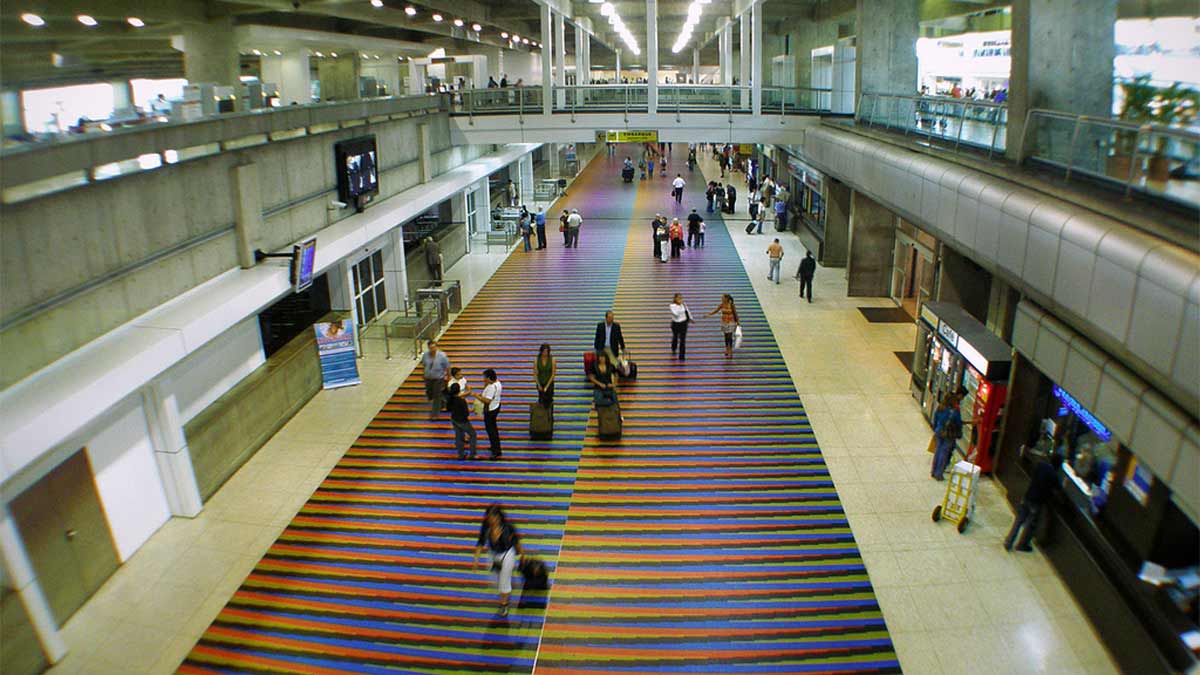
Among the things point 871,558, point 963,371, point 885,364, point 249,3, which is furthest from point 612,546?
point 249,3

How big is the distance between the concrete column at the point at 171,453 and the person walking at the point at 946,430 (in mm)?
8889

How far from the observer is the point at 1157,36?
7.80 meters

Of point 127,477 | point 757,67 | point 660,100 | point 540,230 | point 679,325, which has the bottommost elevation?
point 127,477

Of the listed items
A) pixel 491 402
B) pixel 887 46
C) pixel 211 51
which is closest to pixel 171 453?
pixel 491 402

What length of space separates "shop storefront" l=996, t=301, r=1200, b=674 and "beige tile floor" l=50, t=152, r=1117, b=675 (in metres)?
0.40

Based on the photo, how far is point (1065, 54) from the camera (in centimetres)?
848

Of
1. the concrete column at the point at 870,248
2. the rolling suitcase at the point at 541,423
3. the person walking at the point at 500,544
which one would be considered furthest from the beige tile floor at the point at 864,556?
the concrete column at the point at 870,248

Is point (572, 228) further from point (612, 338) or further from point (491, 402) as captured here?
point (491, 402)

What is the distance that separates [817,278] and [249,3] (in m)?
14.6

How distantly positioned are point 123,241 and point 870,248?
14315 millimetres

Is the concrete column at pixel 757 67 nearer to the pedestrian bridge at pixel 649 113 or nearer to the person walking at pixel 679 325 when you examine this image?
the pedestrian bridge at pixel 649 113

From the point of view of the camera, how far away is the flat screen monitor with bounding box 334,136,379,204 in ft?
44.8

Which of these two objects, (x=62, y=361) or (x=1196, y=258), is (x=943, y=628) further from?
(x=62, y=361)

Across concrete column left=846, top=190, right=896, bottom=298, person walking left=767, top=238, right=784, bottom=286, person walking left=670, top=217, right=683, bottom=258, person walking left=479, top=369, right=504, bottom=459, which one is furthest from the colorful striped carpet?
person walking left=670, top=217, right=683, bottom=258
